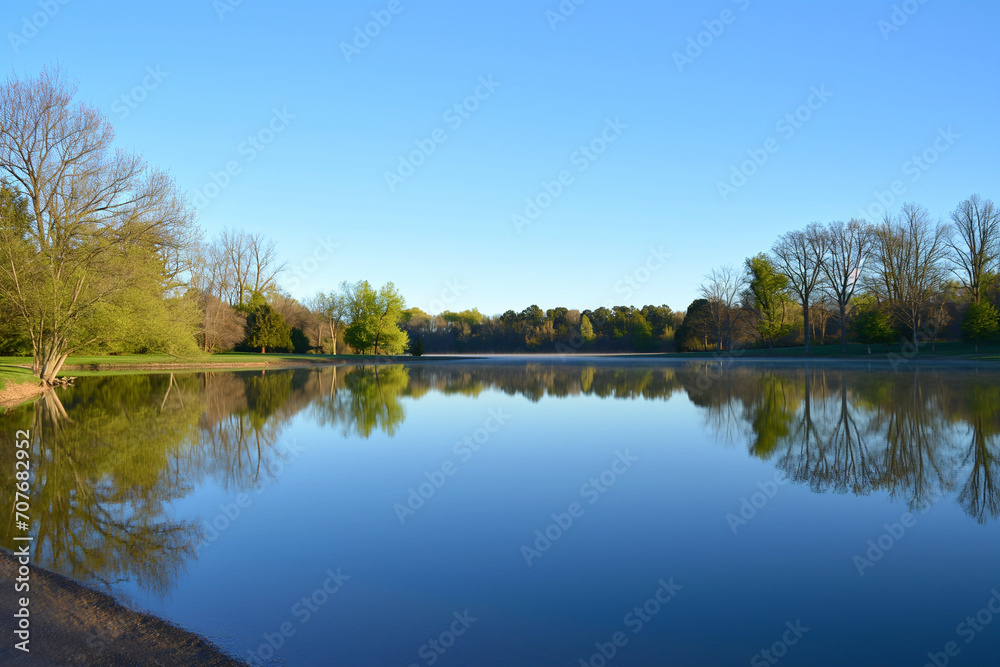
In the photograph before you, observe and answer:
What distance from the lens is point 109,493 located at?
6391mm

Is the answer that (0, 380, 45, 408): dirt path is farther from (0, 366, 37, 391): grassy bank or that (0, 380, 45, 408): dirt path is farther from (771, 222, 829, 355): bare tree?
(771, 222, 829, 355): bare tree

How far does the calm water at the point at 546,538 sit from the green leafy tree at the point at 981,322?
116 feet

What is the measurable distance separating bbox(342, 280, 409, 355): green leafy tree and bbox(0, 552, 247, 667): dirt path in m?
52.5

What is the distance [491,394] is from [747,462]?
11437mm

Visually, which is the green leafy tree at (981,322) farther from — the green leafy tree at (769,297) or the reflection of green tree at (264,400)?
the reflection of green tree at (264,400)

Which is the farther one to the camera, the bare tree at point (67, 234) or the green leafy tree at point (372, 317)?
the green leafy tree at point (372, 317)

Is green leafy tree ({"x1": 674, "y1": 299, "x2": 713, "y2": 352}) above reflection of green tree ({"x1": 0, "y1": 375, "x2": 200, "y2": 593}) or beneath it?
above

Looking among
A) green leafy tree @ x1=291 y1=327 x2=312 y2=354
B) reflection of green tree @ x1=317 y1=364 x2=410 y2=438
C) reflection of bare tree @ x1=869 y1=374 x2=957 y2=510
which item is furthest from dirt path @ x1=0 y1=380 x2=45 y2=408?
green leafy tree @ x1=291 y1=327 x2=312 y2=354

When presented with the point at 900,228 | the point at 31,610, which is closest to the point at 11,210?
the point at 31,610

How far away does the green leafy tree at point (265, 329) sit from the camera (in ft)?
170

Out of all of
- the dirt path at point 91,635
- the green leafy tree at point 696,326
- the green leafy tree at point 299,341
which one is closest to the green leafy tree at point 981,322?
the green leafy tree at point 696,326

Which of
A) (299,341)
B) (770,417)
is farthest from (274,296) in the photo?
(770,417)

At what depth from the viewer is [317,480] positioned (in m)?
7.16

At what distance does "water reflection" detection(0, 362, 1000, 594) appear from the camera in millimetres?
5125
